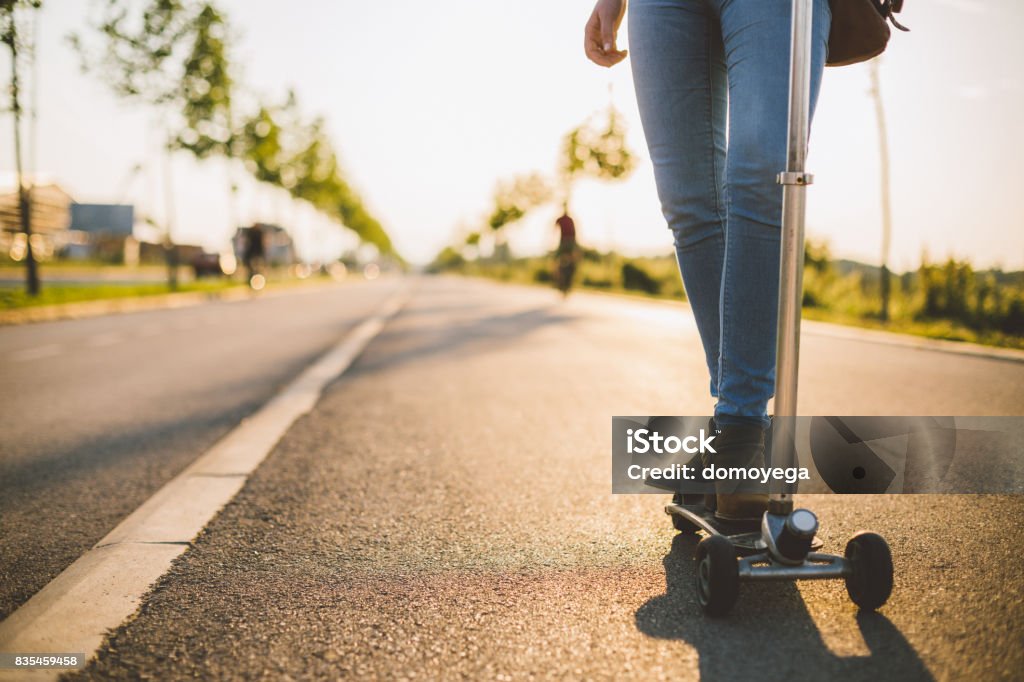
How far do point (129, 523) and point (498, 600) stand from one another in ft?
3.78

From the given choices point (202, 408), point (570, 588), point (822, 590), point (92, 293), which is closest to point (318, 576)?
point (570, 588)

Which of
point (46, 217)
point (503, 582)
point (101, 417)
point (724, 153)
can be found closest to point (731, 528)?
point (503, 582)

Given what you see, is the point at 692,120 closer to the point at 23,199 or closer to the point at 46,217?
the point at 23,199

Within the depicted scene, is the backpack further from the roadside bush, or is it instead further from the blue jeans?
the roadside bush

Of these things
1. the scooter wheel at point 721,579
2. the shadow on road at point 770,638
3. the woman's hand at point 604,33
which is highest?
the woman's hand at point 604,33

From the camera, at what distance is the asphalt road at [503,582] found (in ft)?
3.77

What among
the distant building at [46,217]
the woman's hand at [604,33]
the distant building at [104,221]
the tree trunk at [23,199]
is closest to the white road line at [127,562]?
the woman's hand at [604,33]

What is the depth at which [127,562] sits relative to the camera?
5.21 ft

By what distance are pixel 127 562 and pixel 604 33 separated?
1.84 metres

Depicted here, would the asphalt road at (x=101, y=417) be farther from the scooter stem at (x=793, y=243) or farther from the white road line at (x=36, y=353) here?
the scooter stem at (x=793, y=243)

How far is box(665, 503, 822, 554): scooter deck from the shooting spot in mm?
1408

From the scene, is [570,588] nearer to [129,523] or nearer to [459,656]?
[459,656]

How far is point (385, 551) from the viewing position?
66.2 inches

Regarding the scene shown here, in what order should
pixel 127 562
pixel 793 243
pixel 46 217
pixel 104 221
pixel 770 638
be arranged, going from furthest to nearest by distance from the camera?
pixel 104 221, pixel 46 217, pixel 127 562, pixel 793 243, pixel 770 638
